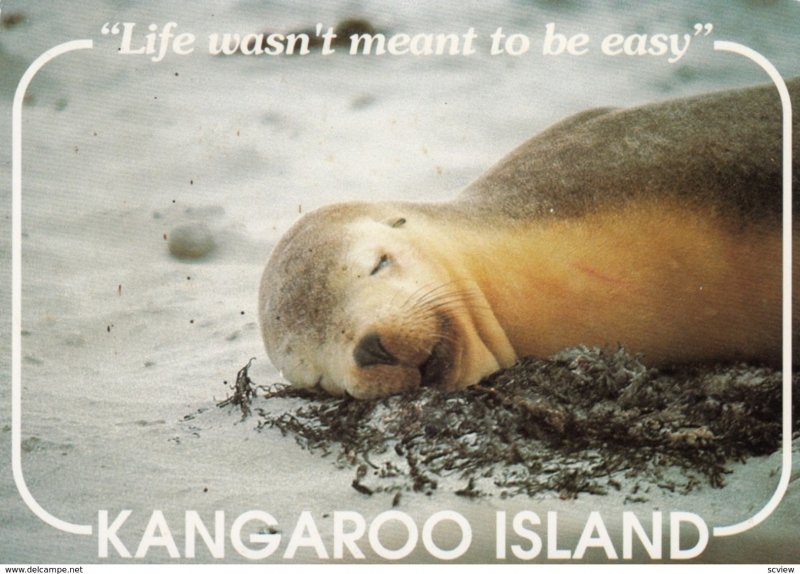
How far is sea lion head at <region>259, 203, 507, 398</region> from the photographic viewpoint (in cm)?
316

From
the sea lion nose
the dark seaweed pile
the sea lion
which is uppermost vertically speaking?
the sea lion

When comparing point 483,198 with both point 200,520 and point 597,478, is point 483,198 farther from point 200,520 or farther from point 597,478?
point 200,520

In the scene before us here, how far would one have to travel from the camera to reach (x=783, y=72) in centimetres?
378

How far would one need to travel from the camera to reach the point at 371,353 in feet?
10.3

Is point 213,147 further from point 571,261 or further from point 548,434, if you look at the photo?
point 548,434

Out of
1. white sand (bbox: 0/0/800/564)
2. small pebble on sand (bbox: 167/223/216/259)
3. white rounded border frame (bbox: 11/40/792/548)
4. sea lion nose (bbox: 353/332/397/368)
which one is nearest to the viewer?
sea lion nose (bbox: 353/332/397/368)

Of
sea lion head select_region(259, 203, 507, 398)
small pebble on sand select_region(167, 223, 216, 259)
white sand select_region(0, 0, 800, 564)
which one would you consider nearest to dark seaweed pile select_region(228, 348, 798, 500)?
sea lion head select_region(259, 203, 507, 398)

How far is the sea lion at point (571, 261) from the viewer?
10.7ft

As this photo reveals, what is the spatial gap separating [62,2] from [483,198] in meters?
Result: 1.73

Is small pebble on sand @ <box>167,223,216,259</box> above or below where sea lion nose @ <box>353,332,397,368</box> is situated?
above

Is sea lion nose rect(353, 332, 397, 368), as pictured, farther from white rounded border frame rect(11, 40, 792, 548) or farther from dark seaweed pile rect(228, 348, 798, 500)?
white rounded border frame rect(11, 40, 792, 548)

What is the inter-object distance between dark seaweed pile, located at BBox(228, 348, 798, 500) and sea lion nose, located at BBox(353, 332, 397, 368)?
0.15m

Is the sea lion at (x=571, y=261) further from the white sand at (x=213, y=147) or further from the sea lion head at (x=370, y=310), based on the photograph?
the white sand at (x=213, y=147)

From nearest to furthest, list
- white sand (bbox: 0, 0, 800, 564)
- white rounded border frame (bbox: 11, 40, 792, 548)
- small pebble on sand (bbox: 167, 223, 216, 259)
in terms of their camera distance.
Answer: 1. white rounded border frame (bbox: 11, 40, 792, 548)
2. white sand (bbox: 0, 0, 800, 564)
3. small pebble on sand (bbox: 167, 223, 216, 259)
